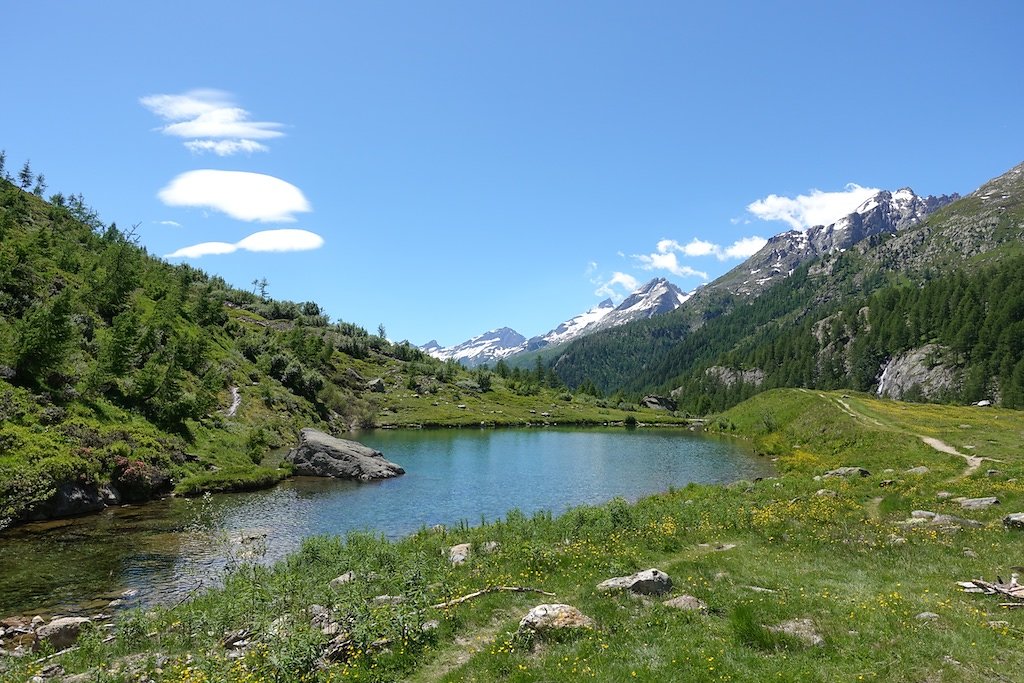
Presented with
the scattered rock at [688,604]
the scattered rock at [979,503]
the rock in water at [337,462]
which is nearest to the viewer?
the scattered rock at [688,604]

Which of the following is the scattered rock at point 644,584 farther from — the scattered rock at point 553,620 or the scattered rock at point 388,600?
the scattered rock at point 388,600

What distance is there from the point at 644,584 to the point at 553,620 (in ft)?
14.5

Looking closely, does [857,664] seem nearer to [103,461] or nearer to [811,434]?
[103,461]

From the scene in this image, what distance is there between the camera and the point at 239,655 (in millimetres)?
16312

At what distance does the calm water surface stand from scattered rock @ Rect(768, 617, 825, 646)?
27.5 m

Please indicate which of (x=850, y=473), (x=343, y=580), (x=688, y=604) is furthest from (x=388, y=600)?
(x=850, y=473)

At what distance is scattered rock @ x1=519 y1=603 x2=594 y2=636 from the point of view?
1563 centimetres

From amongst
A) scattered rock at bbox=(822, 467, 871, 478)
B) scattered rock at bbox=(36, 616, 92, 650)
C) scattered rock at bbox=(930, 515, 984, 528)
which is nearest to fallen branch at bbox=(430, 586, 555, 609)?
scattered rock at bbox=(36, 616, 92, 650)

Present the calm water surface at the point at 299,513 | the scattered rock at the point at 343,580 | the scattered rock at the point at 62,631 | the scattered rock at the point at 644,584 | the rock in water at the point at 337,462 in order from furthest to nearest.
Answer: the rock in water at the point at 337,462, the calm water surface at the point at 299,513, the scattered rock at the point at 343,580, the scattered rock at the point at 62,631, the scattered rock at the point at 644,584

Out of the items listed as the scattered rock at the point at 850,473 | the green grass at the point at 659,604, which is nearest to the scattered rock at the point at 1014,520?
the green grass at the point at 659,604

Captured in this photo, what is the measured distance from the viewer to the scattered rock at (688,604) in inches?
666

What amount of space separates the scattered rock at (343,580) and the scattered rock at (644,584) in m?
11.1

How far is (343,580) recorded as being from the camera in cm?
2422

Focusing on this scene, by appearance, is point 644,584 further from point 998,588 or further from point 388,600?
point 998,588
